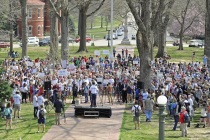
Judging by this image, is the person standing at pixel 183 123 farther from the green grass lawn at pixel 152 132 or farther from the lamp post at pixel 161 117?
the lamp post at pixel 161 117

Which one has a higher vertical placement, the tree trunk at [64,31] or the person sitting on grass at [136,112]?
the tree trunk at [64,31]

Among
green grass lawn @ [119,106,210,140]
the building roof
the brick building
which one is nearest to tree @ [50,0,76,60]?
green grass lawn @ [119,106,210,140]

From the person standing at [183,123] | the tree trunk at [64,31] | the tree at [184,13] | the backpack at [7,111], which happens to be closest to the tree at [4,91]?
the backpack at [7,111]

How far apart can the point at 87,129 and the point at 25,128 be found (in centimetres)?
319

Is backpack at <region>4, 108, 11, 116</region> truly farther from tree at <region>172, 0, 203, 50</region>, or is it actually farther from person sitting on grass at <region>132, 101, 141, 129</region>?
tree at <region>172, 0, 203, 50</region>

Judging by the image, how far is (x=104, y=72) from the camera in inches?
1458

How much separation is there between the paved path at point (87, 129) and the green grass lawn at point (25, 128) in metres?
0.67

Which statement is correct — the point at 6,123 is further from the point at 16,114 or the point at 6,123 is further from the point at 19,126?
the point at 16,114

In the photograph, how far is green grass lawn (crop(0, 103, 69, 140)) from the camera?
23381 millimetres

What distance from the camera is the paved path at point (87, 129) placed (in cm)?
2338

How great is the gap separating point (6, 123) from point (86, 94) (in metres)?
7.81

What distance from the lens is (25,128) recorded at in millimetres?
25000

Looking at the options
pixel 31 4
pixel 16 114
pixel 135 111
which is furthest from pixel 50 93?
pixel 31 4

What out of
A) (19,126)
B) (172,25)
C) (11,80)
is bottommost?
(19,126)
